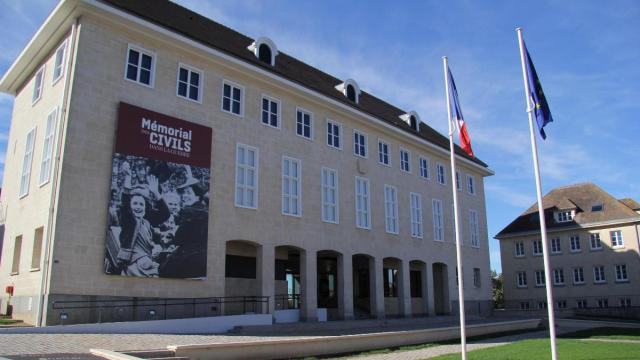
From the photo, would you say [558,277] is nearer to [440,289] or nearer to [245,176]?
[440,289]

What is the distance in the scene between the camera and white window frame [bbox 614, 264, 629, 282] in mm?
46250

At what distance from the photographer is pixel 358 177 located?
31.6m

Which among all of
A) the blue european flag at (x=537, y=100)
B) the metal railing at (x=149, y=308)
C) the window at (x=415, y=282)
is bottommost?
the metal railing at (x=149, y=308)

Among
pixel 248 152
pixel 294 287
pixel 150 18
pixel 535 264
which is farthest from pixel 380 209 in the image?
pixel 535 264

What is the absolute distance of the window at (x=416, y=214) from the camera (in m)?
35.8

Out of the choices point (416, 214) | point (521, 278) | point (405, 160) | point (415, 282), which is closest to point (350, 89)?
point (405, 160)

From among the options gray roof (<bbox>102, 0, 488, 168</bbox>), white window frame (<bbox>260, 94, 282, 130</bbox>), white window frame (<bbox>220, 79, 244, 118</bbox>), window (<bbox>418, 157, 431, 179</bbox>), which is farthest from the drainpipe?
window (<bbox>418, 157, 431, 179</bbox>)

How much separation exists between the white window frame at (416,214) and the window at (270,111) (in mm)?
12732

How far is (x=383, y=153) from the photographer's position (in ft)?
113

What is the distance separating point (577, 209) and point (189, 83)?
41.9 meters

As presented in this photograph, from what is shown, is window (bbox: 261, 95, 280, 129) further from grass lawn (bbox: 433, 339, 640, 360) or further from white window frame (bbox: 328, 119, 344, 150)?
grass lawn (bbox: 433, 339, 640, 360)

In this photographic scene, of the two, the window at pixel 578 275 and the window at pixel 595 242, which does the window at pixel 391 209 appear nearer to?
the window at pixel 578 275

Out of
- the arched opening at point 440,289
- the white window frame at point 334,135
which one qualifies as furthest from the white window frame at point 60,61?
the arched opening at point 440,289

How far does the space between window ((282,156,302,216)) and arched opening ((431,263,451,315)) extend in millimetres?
14858
